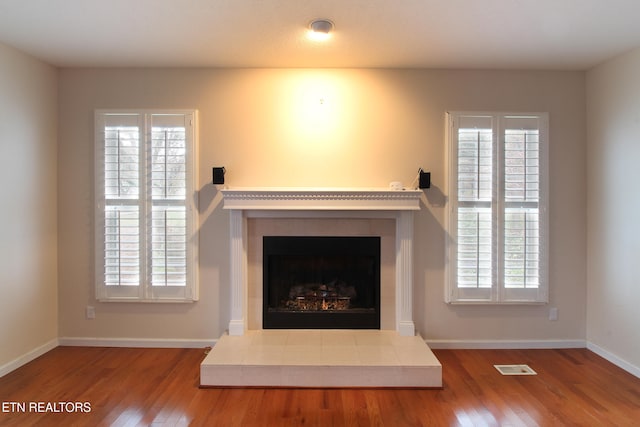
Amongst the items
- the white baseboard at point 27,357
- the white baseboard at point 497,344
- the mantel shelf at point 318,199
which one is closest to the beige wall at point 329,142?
the white baseboard at point 497,344

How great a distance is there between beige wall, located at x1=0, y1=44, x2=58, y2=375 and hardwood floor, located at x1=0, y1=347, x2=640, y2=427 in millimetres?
337

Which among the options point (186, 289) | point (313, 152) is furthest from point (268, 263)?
point (313, 152)

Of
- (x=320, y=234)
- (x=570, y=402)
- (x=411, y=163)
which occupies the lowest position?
(x=570, y=402)

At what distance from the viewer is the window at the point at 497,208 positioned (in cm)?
341

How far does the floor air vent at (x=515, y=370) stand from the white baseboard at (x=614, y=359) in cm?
78

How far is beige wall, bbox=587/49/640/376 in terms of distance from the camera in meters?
3.00

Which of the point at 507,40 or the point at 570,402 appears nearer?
the point at 570,402

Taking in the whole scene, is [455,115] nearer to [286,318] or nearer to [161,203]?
[286,318]

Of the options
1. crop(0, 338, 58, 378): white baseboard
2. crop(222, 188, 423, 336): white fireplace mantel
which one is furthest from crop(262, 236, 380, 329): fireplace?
crop(0, 338, 58, 378): white baseboard

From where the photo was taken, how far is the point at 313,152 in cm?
346

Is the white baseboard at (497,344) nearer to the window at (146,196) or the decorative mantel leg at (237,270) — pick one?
the decorative mantel leg at (237,270)

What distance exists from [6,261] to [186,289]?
4.54 ft

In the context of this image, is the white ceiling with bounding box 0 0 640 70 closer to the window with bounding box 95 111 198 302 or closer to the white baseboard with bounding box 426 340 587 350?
the window with bounding box 95 111 198 302

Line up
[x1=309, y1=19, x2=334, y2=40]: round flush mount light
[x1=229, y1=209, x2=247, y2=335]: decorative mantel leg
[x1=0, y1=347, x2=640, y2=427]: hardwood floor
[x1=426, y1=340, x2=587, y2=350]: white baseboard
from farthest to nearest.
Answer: [x1=426, y1=340, x2=587, y2=350]: white baseboard → [x1=229, y1=209, x2=247, y2=335]: decorative mantel leg → [x1=309, y1=19, x2=334, y2=40]: round flush mount light → [x1=0, y1=347, x2=640, y2=427]: hardwood floor
